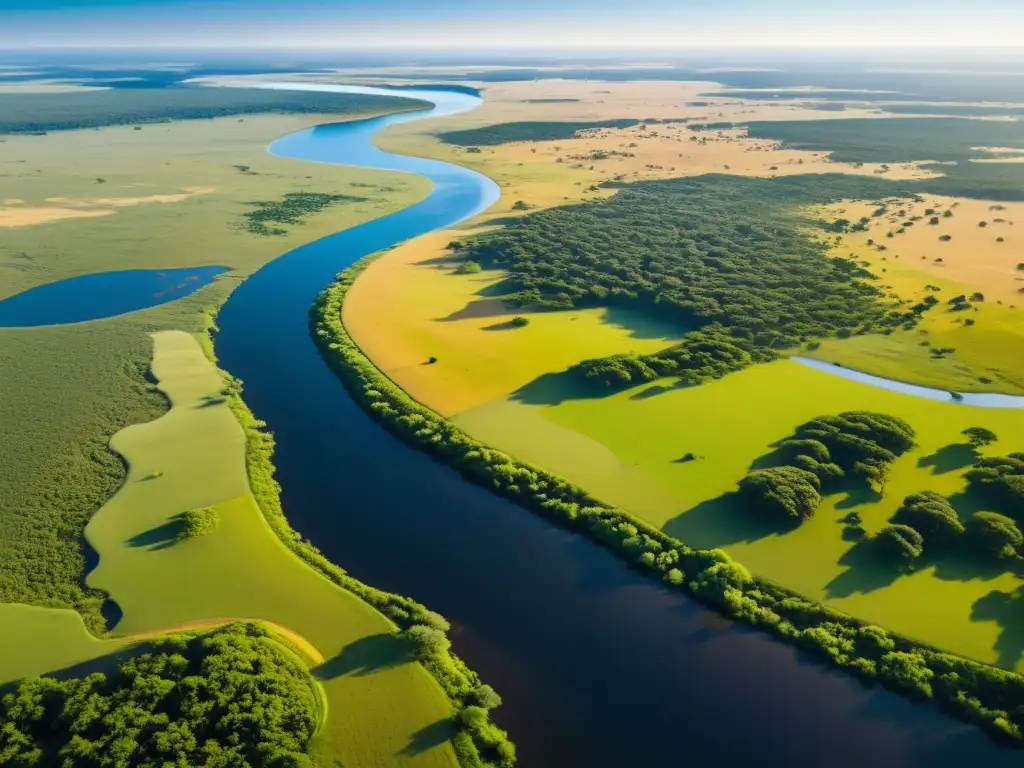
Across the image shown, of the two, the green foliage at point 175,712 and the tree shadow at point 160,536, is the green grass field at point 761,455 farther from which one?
the green foliage at point 175,712

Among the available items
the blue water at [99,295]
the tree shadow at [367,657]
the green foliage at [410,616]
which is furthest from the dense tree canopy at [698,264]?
the tree shadow at [367,657]

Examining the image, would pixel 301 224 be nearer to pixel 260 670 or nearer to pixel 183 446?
pixel 183 446

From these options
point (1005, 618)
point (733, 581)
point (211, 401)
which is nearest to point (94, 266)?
point (211, 401)

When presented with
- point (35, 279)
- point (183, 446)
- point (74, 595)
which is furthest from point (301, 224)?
point (74, 595)

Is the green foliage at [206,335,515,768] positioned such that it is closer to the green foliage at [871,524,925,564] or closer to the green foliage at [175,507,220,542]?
Result: the green foliage at [175,507,220,542]

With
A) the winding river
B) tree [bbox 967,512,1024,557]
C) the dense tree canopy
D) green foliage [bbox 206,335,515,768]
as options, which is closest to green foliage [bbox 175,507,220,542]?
green foliage [bbox 206,335,515,768]
